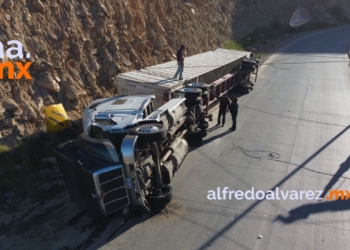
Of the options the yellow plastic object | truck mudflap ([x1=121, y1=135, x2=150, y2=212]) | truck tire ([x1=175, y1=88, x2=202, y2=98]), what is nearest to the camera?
truck mudflap ([x1=121, y1=135, x2=150, y2=212])

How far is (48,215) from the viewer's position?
692 cm

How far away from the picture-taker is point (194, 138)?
10.4 meters

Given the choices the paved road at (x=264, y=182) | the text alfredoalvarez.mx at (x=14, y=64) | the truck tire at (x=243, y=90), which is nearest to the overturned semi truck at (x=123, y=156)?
the paved road at (x=264, y=182)

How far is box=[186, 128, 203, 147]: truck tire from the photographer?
34.0ft

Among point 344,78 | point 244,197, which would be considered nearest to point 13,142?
point 244,197

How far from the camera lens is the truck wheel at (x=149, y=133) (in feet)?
21.0

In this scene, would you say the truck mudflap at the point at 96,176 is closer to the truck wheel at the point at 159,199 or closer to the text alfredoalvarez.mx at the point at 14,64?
the truck wheel at the point at 159,199

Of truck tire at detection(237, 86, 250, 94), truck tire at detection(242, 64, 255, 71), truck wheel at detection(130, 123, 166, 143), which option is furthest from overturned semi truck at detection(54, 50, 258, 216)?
truck tire at detection(242, 64, 255, 71)

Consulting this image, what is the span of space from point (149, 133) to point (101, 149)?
982 mm

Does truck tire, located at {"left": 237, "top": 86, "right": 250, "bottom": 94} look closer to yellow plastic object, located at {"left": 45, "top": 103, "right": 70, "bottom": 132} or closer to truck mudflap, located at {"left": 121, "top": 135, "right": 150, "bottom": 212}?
yellow plastic object, located at {"left": 45, "top": 103, "right": 70, "bottom": 132}

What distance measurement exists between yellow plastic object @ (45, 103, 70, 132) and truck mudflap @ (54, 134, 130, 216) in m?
2.89

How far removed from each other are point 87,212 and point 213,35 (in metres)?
21.4

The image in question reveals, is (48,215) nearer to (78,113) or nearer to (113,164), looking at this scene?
(113,164)

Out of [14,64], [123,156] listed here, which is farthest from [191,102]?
[14,64]
